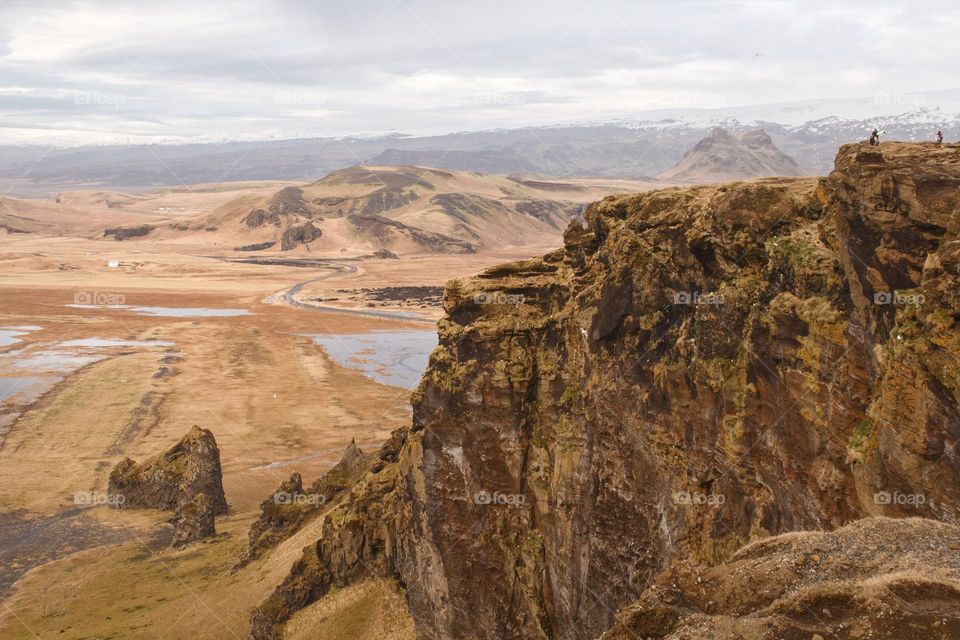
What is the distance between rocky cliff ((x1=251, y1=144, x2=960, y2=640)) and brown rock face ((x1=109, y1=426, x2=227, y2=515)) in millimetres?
16208

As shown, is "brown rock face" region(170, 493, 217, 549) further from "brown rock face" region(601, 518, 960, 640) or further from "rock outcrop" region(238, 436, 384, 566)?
"brown rock face" region(601, 518, 960, 640)

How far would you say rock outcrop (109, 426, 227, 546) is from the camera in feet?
145

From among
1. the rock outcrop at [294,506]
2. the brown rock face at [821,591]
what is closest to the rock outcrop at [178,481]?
the rock outcrop at [294,506]

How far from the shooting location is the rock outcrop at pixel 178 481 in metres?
44.3

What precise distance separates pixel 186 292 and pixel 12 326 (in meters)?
40.2

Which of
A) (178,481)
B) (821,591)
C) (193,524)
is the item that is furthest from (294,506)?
(821,591)

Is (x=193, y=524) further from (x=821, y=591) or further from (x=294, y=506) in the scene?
(x=821, y=591)

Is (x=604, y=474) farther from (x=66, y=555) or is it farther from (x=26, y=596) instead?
(x=66, y=555)

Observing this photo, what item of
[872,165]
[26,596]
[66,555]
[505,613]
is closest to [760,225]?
[872,165]

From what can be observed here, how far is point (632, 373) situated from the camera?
68.2ft

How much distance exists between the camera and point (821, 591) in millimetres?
11367

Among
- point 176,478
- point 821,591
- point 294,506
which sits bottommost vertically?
point 176,478

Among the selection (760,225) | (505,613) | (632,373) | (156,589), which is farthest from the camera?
(156,589)

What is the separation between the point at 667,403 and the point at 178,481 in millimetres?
35333
